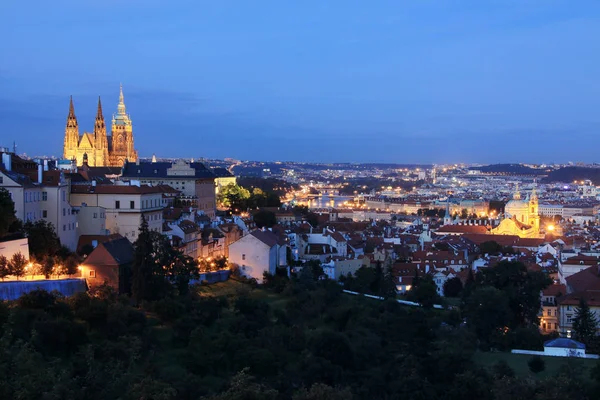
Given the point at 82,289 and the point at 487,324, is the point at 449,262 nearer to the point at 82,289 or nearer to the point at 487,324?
the point at 487,324

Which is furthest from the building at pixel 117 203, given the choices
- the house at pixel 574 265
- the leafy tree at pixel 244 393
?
the house at pixel 574 265

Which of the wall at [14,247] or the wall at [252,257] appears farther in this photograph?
the wall at [252,257]

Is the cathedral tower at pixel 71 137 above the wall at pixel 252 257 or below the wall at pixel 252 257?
above

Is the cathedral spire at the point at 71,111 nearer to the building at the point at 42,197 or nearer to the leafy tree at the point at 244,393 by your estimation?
the building at the point at 42,197

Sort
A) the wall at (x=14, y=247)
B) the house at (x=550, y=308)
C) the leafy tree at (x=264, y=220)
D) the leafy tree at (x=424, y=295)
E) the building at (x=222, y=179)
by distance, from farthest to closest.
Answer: the building at (x=222, y=179) < the leafy tree at (x=264, y=220) < the leafy tree at (x=424, y=295) < the house at (x=550, y=308) < the wall at (x=14, y=247)

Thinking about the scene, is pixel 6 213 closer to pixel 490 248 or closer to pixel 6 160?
pixel 6 160

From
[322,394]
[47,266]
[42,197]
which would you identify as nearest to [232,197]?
[42,197]

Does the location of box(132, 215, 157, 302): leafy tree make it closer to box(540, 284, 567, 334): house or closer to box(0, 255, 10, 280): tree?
box(0, 255, 10, 280): tree
